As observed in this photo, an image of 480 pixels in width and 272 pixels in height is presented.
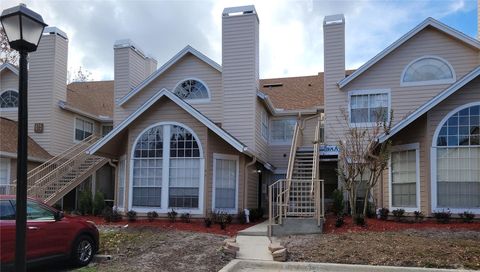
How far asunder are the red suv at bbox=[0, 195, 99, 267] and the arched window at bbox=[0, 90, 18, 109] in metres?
16.3

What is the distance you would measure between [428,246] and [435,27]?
11457 mm

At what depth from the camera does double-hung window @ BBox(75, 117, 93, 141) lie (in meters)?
24.8

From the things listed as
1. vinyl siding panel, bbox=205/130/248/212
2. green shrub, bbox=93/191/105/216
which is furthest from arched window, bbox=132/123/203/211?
green shrub, bbox=93/191/105/216

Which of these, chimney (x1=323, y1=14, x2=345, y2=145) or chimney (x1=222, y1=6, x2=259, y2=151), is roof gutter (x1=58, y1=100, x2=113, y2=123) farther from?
chimney (x1=323, y1=14, x2=345, y2=145)

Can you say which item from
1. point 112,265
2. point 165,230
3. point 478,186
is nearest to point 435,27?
point 478,186

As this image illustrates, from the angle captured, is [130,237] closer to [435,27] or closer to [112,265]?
[112,265]

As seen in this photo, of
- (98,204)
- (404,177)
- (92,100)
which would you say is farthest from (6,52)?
(404,177)

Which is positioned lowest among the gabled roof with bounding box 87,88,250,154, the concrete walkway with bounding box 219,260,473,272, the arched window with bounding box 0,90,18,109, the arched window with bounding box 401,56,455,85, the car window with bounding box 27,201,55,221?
the concrete walkway with bounding box 219,260,473,272

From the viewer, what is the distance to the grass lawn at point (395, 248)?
9.40m

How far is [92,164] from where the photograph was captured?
21922mm

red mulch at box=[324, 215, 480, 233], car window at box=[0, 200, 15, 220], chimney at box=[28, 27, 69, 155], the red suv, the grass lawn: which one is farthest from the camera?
chimney at box=[28, 27, 69, 155]

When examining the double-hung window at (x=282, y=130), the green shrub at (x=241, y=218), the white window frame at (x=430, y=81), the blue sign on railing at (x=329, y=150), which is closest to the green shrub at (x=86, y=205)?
the green shrub at (x=241, y=218)

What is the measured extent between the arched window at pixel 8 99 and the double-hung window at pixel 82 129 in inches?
121

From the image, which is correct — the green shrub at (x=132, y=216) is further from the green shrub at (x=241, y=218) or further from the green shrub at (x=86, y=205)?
the green shrub at (x=86, y=205)
